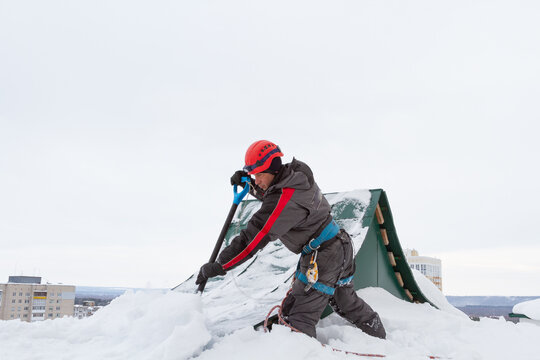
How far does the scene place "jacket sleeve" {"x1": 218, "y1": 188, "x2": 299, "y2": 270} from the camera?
264 cm

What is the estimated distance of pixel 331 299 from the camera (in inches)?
128

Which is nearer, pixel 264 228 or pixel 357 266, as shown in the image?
pixel 264 228

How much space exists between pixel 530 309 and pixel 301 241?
6.05m

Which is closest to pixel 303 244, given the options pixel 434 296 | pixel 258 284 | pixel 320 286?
pixel 320 286

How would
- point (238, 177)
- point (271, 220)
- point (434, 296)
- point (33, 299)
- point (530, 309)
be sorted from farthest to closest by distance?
point (33, 299) → point (530, 309) → point (434, 296) → point (238, 177) → point (271, 220)

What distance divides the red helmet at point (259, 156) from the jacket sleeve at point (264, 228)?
0.69ft

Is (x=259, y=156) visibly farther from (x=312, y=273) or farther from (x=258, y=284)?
(x=258, y=284)

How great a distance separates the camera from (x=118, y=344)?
270cm

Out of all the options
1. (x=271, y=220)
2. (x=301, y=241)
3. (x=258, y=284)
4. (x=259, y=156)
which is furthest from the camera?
(x=258, y=284)

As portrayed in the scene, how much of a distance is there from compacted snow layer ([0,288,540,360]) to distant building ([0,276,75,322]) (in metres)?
60.5

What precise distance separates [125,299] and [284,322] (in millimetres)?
1248

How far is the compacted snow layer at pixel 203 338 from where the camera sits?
8.04ft

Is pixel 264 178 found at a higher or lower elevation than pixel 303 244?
higher

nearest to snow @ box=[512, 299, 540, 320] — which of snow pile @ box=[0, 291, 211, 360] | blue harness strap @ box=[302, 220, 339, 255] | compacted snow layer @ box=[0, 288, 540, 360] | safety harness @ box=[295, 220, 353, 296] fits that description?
compacted snow layer @ box=[0, 288, 540, 360]
